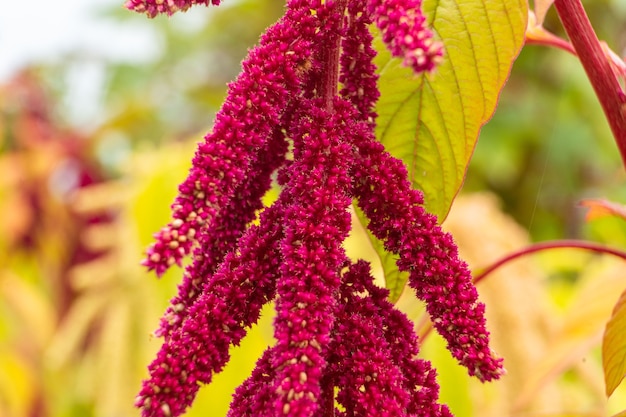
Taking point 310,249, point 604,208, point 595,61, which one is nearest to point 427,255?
point 310,249

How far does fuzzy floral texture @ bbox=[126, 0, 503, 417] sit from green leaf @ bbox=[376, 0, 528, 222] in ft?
0.20

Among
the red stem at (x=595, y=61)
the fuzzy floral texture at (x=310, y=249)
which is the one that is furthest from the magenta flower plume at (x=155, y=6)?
the red stem at (x=595, y=61)

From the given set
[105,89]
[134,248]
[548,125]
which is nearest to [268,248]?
[134,248]

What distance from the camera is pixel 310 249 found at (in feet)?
1.14

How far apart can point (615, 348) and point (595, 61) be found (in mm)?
187

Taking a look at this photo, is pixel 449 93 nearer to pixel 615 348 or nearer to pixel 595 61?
pixel 595 61

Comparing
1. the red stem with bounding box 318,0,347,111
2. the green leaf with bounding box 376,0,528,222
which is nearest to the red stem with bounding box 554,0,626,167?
the green leaf with bounding box 376,0,528,222

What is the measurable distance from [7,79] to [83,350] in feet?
3.09

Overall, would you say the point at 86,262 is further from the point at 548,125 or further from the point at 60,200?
the point at 548,125

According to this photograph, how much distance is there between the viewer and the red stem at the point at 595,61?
438 mm

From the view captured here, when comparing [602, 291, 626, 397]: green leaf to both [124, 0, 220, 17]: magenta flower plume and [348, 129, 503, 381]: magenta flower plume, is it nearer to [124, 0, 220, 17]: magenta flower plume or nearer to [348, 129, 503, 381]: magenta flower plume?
[348, 129, 503, 381]: magenta flower plume

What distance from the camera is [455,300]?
36cm

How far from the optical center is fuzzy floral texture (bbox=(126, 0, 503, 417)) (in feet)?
1.12

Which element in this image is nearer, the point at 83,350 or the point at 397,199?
the point at 397,199
